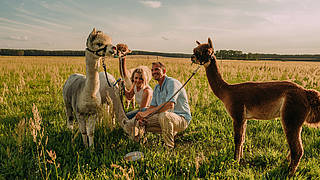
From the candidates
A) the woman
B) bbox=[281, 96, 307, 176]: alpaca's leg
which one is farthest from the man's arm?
bbox=[281, 96, 307, 176]: alpaca's leg

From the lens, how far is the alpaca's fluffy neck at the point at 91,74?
3.07 m

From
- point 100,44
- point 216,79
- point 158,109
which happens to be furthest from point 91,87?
point 216,79

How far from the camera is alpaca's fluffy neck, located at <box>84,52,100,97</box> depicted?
10.1ft

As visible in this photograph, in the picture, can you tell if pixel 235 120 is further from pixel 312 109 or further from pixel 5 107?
pixel 5 107

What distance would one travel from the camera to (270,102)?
2781 millimetres

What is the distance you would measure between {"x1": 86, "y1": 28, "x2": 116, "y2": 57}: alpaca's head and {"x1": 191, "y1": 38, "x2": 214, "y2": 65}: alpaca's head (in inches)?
51.1

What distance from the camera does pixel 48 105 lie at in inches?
250

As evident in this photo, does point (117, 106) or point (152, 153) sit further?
point (117, 106)

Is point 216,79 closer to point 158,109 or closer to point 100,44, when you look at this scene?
point 158,109

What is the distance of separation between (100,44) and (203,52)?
1628mm

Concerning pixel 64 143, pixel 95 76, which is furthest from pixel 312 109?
pixel 64 143

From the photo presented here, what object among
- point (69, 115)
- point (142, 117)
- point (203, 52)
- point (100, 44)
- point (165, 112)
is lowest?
point (69, 115)

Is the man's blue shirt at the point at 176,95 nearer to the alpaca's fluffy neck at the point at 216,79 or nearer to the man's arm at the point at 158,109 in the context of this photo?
the man's arm at the point at 158,109

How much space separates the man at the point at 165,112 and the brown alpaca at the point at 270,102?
930mm
